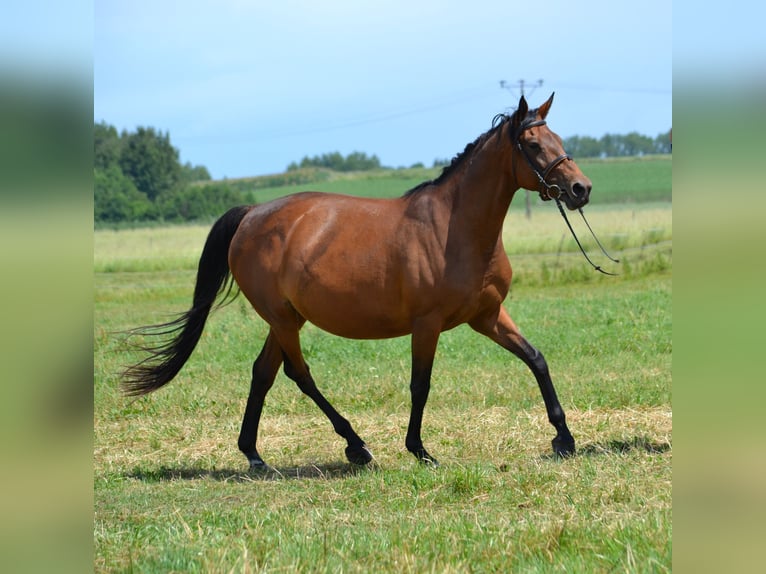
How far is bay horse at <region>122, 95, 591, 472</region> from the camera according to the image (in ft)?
20.5

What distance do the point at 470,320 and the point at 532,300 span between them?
927 centimetres

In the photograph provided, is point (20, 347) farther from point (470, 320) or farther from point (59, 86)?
point (470, 320)

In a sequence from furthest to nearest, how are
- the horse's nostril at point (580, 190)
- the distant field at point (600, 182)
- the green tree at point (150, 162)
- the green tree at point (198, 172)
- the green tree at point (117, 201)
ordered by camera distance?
1. the green tree at point (198, 172)
2. the green tree at point (150, 162)
3. the green tree at point (117, 201)
4. the distant field at point (600, 182)
5. the horse's nostril at point (580, 190)

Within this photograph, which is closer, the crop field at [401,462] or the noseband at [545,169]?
the crop field at [401,462]

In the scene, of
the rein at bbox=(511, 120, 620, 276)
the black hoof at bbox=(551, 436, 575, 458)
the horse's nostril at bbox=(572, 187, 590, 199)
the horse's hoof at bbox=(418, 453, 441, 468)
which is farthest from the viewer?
the black hoof at bbox=(551, 436, 575, 458)

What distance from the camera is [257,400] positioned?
Answer: 689 cm

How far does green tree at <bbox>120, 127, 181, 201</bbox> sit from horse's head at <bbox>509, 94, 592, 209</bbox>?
2407 inches

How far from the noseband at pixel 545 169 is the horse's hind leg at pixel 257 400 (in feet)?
8.19

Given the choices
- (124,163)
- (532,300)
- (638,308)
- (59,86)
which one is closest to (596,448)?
(59,86)

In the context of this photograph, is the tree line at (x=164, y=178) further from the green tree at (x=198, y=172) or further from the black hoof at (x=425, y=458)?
the black hoof at (x=425, y=458)

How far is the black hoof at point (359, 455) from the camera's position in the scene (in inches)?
256

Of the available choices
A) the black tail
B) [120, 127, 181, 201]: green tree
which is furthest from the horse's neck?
[120, 127, 181, 201]: green tree

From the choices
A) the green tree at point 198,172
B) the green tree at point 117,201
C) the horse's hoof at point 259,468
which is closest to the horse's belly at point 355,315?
the horse's hoof at point 259,468

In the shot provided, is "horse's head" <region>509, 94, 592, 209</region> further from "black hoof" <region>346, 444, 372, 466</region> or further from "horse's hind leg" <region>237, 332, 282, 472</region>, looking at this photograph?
"horse's hind leg" <region>237, 332, 282, 472</region>
